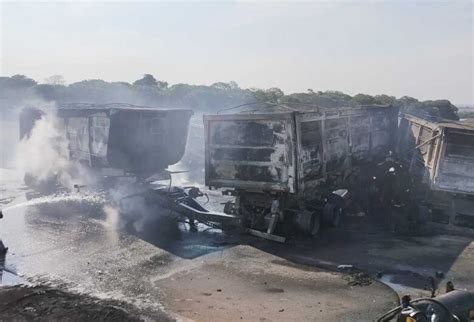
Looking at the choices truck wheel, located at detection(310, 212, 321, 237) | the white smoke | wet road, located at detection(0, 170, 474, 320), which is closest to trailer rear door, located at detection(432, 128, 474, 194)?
wet road, located at detection(0, 170, 474, 320)

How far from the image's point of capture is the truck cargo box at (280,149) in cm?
918

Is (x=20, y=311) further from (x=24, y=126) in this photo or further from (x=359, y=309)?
(x=24, y=126)

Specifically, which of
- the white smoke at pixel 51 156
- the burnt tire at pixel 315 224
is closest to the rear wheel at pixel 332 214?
the burnt tire at pixel 315 224

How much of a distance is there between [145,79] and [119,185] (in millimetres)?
25964

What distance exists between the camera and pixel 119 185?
1310 cm

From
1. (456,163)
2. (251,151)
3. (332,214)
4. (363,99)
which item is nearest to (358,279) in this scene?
(332,214)

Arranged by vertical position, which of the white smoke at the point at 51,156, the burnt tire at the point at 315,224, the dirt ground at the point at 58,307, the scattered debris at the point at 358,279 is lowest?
the dirt ground at the point at 58,307

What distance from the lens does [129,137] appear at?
12758 millimetres

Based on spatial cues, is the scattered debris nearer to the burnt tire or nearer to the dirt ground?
the burnt tire

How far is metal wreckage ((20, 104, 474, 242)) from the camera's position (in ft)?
30.7

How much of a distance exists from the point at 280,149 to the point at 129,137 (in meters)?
5.09

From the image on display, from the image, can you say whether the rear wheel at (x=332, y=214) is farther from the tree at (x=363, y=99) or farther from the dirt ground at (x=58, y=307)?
the tree at (x=363, y=99)

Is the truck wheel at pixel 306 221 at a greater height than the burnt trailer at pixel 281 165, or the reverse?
the burnt trailer at pixel 281 165

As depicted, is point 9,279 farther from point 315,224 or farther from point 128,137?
point 128,137
